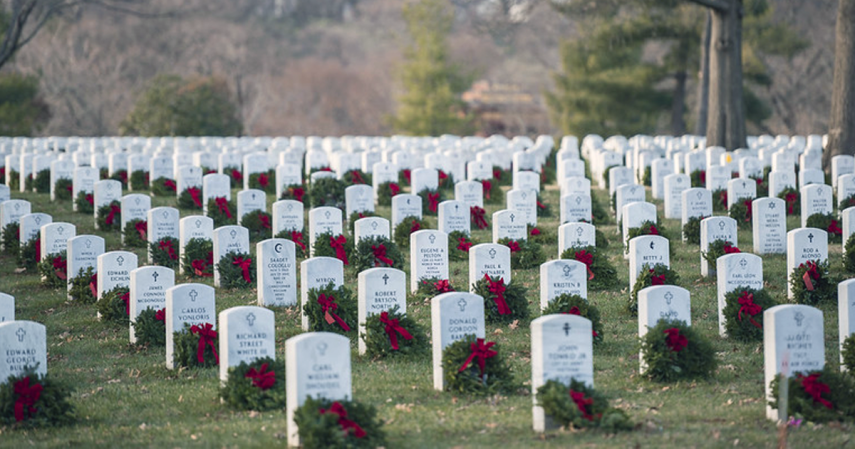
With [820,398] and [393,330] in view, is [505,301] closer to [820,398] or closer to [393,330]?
[393,330]

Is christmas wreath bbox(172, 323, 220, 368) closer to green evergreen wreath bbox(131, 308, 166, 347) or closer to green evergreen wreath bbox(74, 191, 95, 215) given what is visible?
green evergreen wreath bbox(131, 308, 166, 347)

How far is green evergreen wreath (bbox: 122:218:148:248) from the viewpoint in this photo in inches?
619

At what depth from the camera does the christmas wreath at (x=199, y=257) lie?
1377 cm

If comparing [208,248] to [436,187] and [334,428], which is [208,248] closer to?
[436,187]

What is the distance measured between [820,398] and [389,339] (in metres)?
3.86

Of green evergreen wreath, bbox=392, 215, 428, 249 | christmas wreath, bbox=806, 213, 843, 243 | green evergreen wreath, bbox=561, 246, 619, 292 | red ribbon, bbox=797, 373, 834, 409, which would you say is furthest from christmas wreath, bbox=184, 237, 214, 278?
christmas wreath, bbox=806, 213, 843, 243

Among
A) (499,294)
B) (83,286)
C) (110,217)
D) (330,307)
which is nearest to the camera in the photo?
(330,307)

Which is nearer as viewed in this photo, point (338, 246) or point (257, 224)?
point (338, 246)

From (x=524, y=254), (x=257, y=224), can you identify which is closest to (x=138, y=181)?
(x=257, y=224)

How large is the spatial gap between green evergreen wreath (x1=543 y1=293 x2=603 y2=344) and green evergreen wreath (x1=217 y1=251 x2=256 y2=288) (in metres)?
4.40

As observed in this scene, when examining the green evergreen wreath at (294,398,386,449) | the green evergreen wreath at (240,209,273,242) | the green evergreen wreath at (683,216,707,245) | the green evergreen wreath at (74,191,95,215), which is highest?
the green evergreen wreath at (74,191,95,215)

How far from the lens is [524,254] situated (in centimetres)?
1399

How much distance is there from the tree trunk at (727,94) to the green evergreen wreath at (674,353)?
17.9 metres

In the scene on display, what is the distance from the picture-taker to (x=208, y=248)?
1391cm
